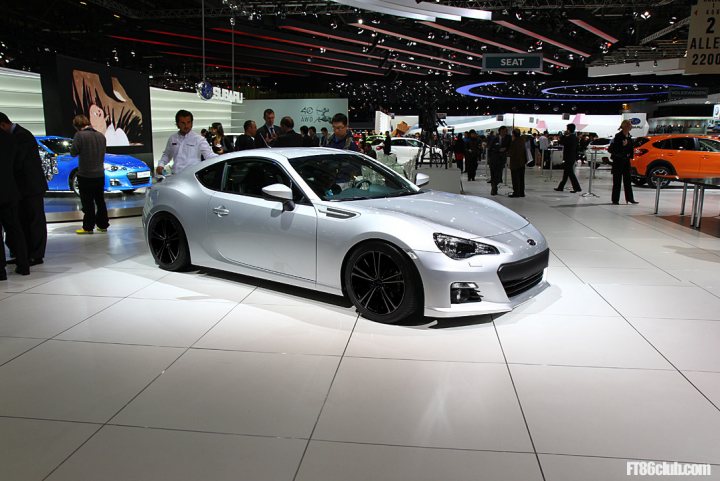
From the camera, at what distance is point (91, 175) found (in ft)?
24.3

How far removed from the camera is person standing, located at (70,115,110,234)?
7262 mm

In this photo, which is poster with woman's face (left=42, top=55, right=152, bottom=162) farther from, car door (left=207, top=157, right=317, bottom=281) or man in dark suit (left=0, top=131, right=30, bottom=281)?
car door (left=207, top=157, right=317, bottom=281)

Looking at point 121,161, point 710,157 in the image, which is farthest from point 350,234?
point 710,157

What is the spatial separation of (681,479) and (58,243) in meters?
7.21

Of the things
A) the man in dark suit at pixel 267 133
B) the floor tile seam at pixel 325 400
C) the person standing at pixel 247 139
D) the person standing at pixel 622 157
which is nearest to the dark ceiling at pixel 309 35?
the person standing at pixel 622 157

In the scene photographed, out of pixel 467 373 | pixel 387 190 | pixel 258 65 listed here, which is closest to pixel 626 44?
pixel 258 65

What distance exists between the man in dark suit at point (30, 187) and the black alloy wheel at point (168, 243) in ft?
4.26

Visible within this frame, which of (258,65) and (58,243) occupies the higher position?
(258,65)

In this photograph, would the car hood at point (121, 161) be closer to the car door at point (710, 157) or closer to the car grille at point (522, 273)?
the car grille at point (522, 273)

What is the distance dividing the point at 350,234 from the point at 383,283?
0.43 m

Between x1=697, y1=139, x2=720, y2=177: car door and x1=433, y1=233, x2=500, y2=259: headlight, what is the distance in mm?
12592

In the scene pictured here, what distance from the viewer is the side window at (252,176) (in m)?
4.66

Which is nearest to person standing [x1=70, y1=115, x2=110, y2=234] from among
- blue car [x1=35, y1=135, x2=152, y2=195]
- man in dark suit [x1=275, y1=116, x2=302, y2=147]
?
man in dark suit [x1=275, y1=116, x2=302, y2=147]

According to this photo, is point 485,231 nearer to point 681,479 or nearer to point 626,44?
point 681,479
